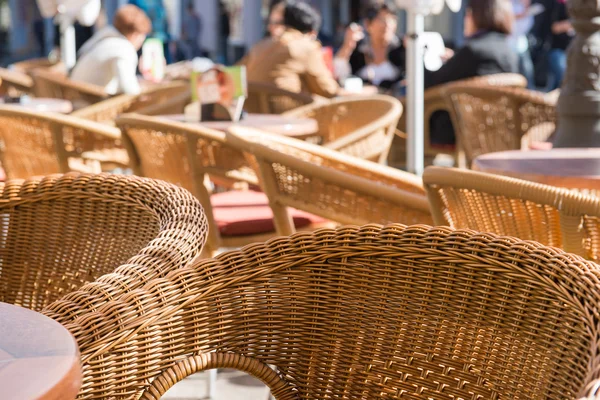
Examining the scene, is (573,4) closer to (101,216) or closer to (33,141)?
(101,216)

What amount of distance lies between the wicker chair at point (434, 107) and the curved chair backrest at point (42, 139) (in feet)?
5.95

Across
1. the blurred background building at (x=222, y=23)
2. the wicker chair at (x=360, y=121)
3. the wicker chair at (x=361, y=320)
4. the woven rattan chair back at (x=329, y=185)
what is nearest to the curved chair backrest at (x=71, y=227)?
the wicker chair at (x=361, y=320)

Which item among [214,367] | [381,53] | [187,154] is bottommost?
[381,53]

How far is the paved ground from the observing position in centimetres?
266

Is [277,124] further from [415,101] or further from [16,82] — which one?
[16,82]

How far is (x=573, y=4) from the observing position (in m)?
2.61

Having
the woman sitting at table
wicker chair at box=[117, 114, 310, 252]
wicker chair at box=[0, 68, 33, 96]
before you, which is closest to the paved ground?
wicker chair at box=[117, 114, 310, 252]

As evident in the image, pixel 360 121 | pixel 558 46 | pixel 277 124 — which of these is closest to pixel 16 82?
pixel 360 121

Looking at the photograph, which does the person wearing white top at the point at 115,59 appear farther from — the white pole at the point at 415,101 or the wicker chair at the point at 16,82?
the white pole at the point at 415,101

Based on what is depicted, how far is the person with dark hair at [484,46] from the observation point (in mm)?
4840

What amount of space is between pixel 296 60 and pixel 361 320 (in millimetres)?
4121

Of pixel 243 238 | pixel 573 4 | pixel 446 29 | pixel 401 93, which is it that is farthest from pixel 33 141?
pixel 446 29

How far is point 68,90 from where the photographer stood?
5.58 metres

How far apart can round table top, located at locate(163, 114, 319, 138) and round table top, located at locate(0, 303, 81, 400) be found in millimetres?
2557
